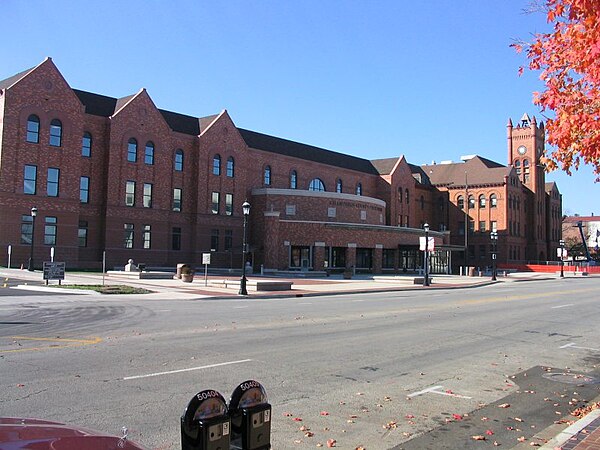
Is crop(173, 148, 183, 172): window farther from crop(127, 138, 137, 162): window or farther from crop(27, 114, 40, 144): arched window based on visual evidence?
crop(27, 114, 40, 144): arched window

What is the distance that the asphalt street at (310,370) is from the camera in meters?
6.02

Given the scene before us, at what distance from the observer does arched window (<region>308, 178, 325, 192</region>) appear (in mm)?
70644

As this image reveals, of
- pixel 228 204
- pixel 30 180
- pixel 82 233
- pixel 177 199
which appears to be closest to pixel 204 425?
pixel 30 180

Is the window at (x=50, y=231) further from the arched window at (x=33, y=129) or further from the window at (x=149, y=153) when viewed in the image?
the window at (x=149, y=153)

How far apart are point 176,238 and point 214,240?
4.23 metres

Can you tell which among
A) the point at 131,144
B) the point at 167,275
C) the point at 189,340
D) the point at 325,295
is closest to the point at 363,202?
the point at 131,144

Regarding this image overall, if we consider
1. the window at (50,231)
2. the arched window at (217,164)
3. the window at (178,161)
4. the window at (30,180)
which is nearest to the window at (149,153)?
the window at (178,161)

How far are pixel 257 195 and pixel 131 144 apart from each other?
15290 millimetres

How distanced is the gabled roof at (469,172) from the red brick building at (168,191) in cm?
1702

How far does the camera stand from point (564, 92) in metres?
7.57

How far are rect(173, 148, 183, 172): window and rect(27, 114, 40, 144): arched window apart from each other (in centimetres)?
1402

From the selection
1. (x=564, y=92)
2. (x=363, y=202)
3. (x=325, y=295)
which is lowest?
(x=325, y=295)

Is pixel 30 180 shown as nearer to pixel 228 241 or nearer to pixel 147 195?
pixel 147 195

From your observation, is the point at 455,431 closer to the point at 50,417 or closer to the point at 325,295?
the point at 50,417
